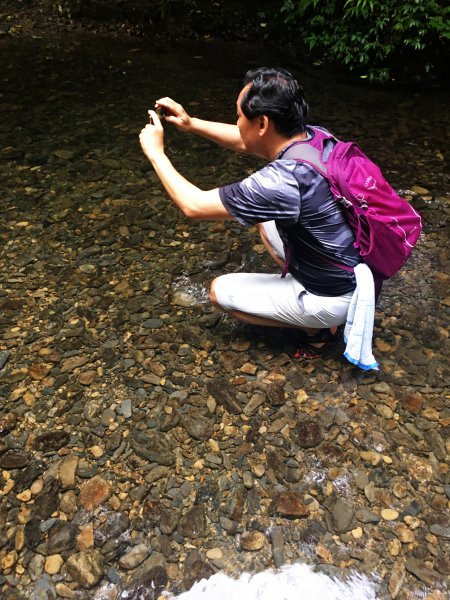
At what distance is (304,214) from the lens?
2564 millimetres

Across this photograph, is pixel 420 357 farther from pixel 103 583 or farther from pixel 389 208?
pixel 103 583

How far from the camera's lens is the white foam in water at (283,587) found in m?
2.31

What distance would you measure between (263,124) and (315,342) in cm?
141

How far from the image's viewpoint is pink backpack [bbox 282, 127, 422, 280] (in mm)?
2521

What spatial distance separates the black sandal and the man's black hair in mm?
1348

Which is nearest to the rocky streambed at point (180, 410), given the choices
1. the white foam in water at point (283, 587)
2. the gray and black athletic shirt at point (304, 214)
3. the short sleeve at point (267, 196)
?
the white foam in water at point (283, 587)

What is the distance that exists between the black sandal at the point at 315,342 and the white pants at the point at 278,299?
25 cm

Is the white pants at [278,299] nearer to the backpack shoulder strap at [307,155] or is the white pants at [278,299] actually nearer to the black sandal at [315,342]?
the black sandal at [315,342]

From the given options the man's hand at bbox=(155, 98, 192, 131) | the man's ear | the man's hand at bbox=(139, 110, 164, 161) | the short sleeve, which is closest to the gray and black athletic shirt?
the short sleeve

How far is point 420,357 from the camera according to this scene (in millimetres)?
3363

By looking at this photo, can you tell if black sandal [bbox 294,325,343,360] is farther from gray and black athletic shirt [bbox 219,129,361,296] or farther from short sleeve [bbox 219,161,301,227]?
short sleeve [bbox 219,161,301,227]

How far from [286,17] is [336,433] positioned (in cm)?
617

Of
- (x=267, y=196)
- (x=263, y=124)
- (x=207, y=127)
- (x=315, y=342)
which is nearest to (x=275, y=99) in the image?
(x=263, y=124)

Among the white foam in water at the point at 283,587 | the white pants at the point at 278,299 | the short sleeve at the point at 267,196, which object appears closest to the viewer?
the white foam in water at the point at 283,587
